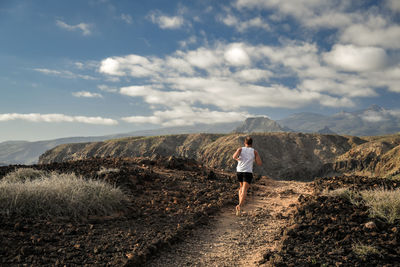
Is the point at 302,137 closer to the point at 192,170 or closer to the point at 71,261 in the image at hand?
the point at 192,170

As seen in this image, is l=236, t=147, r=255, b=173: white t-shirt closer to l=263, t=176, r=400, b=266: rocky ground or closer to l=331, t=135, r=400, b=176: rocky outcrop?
l=263, t=176, r=400, b=266: rocky ground

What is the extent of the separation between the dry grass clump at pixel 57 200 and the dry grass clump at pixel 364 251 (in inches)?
224

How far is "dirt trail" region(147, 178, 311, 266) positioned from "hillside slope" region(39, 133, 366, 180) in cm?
5586

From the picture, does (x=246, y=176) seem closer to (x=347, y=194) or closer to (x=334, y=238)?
(x=334, y=238)

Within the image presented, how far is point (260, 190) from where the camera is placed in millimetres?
10867

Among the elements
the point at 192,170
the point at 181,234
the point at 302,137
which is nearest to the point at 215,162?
the point at 302,137

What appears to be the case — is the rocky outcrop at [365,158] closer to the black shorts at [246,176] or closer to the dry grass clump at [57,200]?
the black shorts at [246,176]

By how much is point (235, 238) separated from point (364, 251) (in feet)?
8.20

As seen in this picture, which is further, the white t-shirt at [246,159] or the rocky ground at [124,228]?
the white t-shirt at [246,159]

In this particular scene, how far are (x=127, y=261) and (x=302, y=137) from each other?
80.8 m

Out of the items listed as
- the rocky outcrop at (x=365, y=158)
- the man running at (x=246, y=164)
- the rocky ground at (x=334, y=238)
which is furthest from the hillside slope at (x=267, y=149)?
the rocky ground at (x=334, y=238)

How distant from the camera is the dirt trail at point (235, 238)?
498 centimetres

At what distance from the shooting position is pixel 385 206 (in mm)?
6316

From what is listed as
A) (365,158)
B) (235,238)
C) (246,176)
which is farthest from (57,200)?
(365,158)
